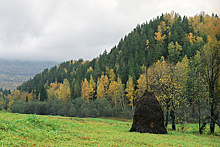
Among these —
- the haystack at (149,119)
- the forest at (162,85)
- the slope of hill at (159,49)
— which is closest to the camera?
the haystack at (149,119)

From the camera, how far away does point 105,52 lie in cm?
15350

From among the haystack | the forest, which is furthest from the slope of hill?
the haystack

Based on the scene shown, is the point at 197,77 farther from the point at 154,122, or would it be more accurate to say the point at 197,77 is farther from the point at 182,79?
the point at 154,122

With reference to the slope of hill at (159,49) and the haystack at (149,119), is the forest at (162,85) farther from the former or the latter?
the haystack at (149,119)

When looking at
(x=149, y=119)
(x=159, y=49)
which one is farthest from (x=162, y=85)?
(x=159, y=49)

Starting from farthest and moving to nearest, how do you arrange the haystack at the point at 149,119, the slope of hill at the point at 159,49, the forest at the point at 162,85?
the slope of hill at the point at 159,49, the forest at the point at 162,85, the haystack at the point at 149,119

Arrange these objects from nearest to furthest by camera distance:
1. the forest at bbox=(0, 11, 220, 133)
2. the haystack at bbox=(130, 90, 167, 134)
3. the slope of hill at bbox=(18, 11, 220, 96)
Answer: the haystack at bbox=(130, 90, 167, 134)
the forest at bbox=(0, 11, 220, 133)
the slope of hill at bbox=(18, 11, 220, 96)

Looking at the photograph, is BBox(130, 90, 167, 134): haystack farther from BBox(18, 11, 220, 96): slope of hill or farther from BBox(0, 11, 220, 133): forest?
BBox(18, 11, 220, 96): slope of hill

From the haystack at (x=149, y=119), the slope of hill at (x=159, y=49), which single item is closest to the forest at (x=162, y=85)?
the slope of hill at (x=159, y=49)

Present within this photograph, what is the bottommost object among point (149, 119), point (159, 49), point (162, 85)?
point (149, 119)

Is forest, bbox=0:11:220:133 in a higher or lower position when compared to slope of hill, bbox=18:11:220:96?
lower

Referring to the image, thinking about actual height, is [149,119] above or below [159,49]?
below

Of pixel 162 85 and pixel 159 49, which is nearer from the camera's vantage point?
pixel 162 85

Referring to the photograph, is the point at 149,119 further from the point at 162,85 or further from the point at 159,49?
the point at 159,49
